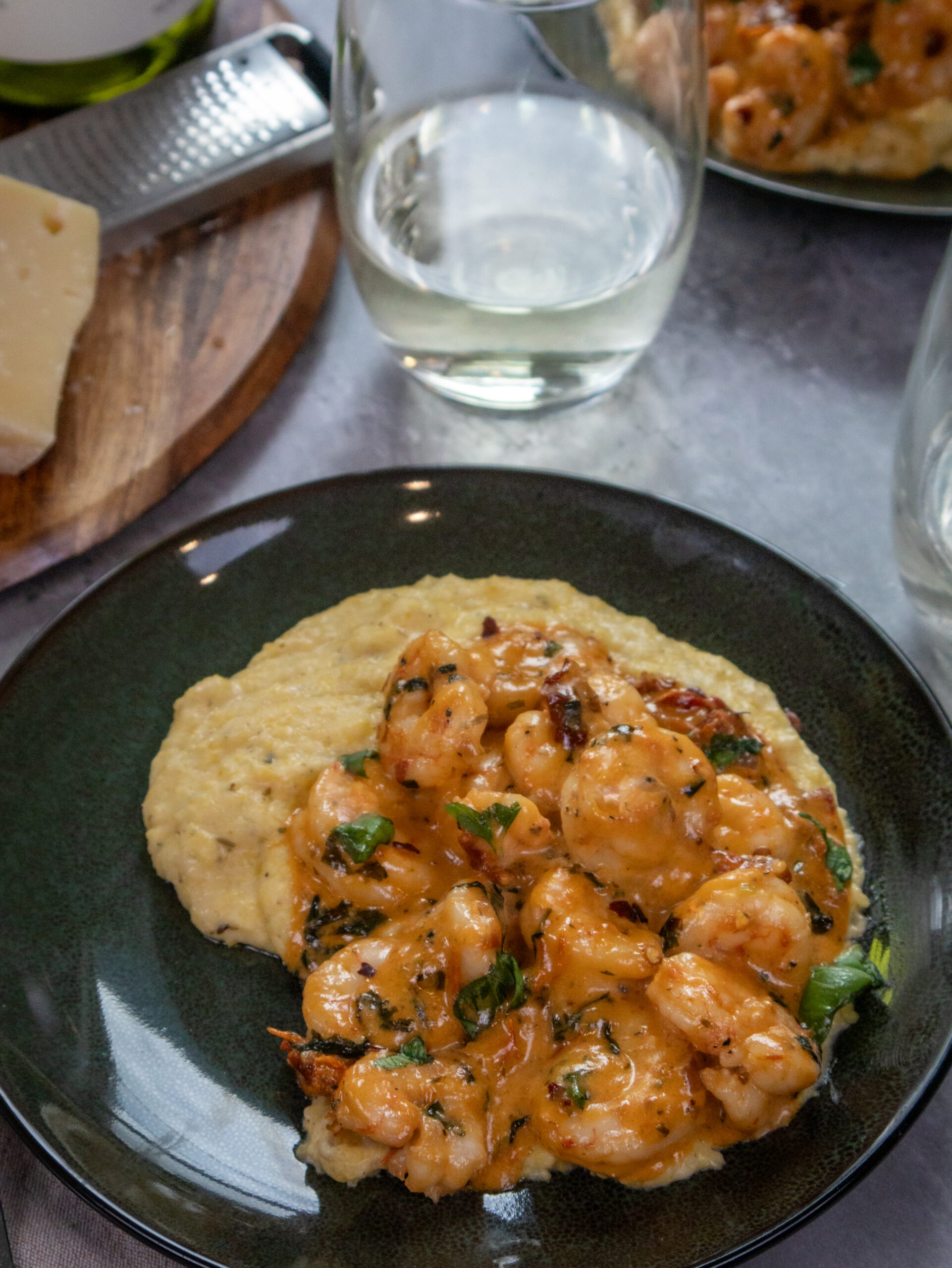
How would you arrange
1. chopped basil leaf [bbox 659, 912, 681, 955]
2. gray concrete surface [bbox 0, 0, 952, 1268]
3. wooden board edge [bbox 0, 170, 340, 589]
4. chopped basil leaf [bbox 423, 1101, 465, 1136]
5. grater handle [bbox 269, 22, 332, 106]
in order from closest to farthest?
chopped basil leaf [bbox 423, 1101, 465, 1136]
chopped basil leaf [bbox 659, 912, 681, 955]
wooden board edge [bbox 0, 170, 340, 589]
gray concrete surface [bbox 0, 0, 952, 1268]
grater handle [bbox 269, 22, 332, 106]

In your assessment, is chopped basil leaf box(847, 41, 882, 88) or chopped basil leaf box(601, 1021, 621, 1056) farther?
chopped basil leaf box(847, 41, 882, 88)

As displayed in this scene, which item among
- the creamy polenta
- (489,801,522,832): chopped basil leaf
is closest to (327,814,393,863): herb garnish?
the creamy polenta

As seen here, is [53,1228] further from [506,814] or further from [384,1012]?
[506,814]

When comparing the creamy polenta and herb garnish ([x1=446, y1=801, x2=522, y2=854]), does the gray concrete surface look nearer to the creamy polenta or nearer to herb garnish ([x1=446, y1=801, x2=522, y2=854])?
the creamy polenta

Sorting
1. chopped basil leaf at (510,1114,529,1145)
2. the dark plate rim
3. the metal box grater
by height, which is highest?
the metal box grater

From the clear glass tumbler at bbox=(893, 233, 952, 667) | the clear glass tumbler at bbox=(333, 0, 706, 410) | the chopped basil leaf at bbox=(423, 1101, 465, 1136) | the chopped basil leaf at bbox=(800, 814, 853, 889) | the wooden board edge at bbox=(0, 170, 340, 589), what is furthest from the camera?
the wooden board edge at bbox=(0, 170, 340, 589)

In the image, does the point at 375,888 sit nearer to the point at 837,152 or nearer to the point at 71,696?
the point at 71,696

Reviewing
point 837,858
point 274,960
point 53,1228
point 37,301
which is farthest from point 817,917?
point 37,301
